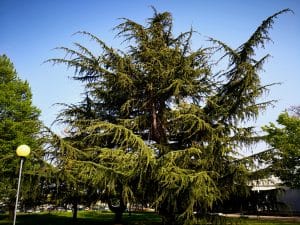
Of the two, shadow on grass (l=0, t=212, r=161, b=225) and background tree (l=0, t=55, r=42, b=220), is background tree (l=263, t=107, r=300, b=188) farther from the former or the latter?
background tree (l=0, t=55, r=42, b=220)

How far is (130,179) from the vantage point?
10688 mm

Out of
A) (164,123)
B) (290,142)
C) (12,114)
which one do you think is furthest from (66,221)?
(290,142)

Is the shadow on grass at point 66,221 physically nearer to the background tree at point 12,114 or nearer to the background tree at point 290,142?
the background tree at point 12,114

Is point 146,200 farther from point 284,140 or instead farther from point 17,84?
point 284,140

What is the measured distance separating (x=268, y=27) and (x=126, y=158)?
23.7ft

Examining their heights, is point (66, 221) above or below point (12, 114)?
below

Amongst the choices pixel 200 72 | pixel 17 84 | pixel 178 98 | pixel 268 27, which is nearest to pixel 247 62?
pixel 268 27

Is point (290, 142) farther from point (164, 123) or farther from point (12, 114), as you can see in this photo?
point (12, 114)

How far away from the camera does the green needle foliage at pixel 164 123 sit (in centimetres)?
1028

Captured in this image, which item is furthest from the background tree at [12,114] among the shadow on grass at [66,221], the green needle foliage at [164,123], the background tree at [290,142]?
the background tree at [290,142]

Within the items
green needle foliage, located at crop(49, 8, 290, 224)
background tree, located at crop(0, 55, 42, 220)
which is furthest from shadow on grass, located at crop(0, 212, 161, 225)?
green needle foliage, located at crop(49, 8, 290, 224)

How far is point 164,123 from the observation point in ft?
44.6

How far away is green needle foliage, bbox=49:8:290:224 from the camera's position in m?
10.3

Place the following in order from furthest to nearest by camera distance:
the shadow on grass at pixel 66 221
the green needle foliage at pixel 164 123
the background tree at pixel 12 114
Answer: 1. the background tree at pixel 12 114
2. the shadow on grass at pixel 66 221
3. the green needle foliage at pixel 164 123
